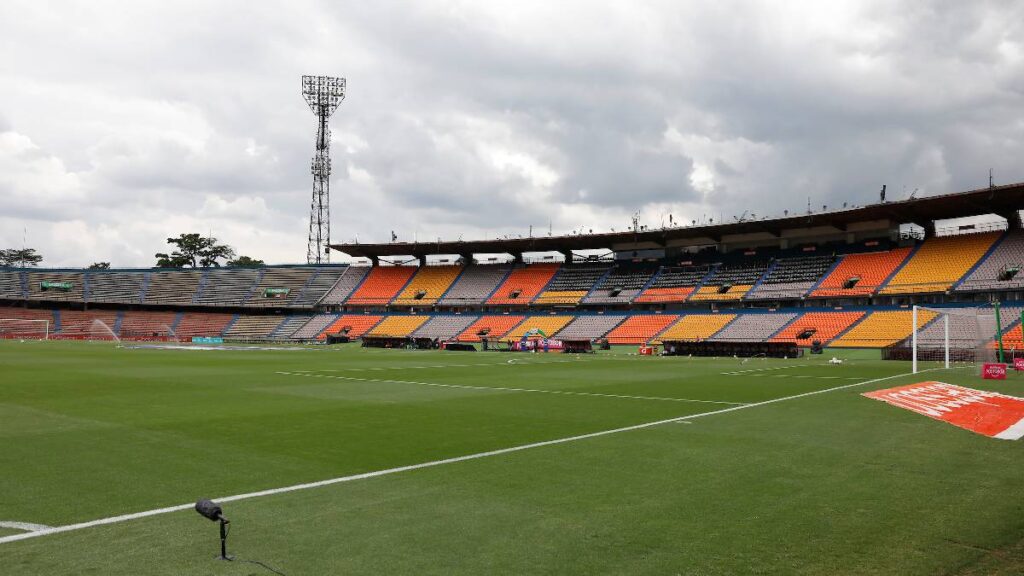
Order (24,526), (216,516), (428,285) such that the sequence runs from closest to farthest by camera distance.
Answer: (216,516)
(24,526)
(428,285)

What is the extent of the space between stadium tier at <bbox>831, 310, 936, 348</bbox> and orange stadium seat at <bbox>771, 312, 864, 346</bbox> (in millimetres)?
1128

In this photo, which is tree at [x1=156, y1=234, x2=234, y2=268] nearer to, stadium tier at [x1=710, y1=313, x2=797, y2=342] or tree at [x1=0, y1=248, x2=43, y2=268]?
tree at [x1=0, y1=248, x2=43, y2=268]

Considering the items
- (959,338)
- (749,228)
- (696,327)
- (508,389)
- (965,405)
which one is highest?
(749,228)

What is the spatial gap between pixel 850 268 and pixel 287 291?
76.1 meters

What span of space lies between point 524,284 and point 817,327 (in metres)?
38.7

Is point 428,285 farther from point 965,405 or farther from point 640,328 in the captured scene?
point 965,405

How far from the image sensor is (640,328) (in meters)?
69.4

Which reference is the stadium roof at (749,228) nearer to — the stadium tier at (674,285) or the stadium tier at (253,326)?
the stadium tier at (674,285)

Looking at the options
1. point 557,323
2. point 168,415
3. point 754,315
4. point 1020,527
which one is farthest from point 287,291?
point 1020,527

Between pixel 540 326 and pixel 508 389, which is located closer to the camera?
pixel 508 389

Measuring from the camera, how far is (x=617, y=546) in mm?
6160

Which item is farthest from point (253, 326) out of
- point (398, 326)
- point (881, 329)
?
point (881, 329)

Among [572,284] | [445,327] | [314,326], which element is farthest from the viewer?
[314,326]

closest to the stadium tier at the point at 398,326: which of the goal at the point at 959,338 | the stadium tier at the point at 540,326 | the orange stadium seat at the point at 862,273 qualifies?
the stadium tier at the point at 540,326
